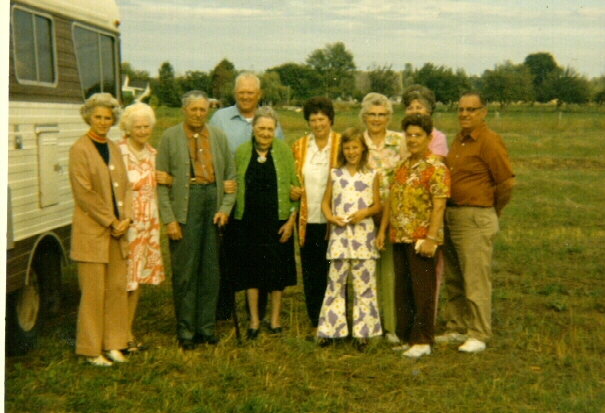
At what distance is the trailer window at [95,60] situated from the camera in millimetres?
6391

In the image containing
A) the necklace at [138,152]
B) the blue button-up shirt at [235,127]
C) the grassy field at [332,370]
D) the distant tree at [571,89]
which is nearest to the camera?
the grassy field at [332,370]

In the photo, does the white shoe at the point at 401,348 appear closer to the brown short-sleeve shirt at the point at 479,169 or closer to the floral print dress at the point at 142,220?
the brown short-sleeve shirt at the point at 479,169

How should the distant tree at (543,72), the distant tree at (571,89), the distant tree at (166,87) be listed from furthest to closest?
the distant tree at (571,89), the distant tree at (543,72), the distant tree at (166,87)

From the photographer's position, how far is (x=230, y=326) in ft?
19.4

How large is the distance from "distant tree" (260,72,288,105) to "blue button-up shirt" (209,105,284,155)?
1552mm

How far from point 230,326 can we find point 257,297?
0.50 metres

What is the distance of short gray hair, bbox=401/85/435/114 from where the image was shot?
5.27 metres

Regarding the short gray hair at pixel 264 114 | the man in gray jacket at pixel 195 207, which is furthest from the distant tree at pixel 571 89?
the man in gray jacket at pixel 195 207

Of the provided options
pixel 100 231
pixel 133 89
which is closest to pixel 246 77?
pixel 100 231

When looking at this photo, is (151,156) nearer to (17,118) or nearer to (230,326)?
(17,118)

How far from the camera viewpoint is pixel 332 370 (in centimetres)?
482

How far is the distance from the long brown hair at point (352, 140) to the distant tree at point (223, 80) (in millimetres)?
1401

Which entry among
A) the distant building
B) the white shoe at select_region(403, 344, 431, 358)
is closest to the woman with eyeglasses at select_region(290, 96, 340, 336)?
the white shoe at select_region(403, 344, 431, 358)

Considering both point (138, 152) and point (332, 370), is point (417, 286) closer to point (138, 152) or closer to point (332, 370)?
point (332, 370)
